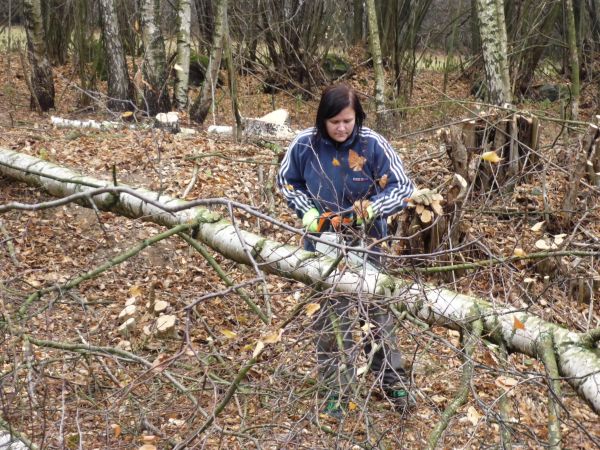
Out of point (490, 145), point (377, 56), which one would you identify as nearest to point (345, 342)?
point (490, 145)

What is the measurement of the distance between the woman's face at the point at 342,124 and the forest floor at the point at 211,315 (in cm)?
65

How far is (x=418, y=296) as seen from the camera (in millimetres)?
3193

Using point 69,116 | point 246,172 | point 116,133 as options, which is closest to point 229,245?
point 246,172

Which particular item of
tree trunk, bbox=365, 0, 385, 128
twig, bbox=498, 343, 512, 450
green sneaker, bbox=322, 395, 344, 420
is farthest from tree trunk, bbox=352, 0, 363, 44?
twig, bbox=498, 343, 512, 450

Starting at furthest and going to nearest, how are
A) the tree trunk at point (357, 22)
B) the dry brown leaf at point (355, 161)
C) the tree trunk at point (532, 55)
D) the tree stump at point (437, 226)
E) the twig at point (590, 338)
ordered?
1. the tree trunk at point (357, 22)
2. the tree trunk at point (532, 55)
3. the tree stump at point (437, 226)
4. the dry brown leaf at point (355, 161)
5. the twig at point (590, 338)

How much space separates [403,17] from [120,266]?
11314 millimetres

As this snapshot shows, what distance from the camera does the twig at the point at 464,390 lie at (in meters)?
2.87

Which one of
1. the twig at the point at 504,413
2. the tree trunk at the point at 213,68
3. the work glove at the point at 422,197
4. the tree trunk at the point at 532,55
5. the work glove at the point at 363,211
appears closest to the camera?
the twig at the point at 504,413

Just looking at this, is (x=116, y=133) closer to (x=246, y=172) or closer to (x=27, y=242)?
(x=246, y=172)

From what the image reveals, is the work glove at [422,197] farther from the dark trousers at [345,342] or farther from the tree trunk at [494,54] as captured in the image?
the tree trunk at [494,54]

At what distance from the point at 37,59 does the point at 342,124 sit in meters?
8.89

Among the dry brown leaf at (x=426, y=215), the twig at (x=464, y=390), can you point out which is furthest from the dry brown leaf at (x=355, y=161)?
the twig at (x=464, y=390)

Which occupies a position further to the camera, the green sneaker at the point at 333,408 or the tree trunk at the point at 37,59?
the tree trunk at the point at 37,59

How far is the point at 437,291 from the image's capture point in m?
3.50
